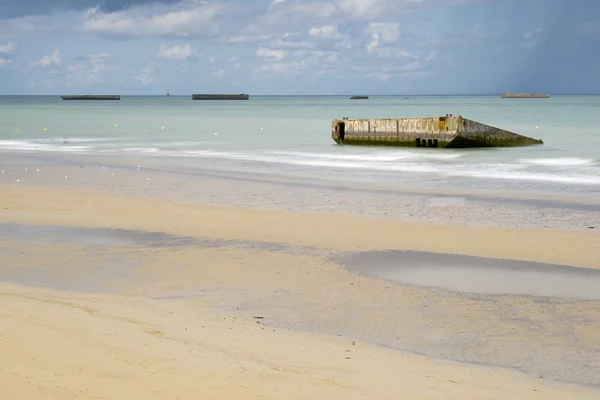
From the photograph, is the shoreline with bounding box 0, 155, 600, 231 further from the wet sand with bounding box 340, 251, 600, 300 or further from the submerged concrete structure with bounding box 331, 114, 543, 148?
the submerged concrete structure with bounding box 331, 114, 543, 148

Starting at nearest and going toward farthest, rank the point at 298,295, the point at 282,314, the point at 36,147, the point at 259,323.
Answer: the point at 259,323, the point at 282,314, the point at 298,295, the point at 36,147

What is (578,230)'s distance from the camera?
579 inches

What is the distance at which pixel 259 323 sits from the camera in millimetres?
8172

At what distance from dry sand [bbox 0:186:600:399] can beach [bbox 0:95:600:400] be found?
1.1 inches

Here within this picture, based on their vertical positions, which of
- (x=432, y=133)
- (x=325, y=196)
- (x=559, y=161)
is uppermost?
(x=432, y=133)

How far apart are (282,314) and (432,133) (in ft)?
99.3

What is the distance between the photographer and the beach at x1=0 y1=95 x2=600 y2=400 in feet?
20.7

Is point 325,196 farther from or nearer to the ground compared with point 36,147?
nearer to the ground

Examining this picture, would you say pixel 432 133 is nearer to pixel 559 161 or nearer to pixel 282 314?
pixel 559 161

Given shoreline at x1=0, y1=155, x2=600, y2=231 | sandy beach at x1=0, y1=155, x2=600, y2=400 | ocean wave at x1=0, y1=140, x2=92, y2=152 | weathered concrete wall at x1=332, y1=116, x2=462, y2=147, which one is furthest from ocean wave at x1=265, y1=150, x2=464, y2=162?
sandy beach at x1=0, y1=155, x2=600, y2=400

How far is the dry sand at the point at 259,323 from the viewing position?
6125 millimetres

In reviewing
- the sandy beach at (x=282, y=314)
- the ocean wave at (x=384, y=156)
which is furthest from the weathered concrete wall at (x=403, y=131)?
the sandy beach at (x=282, y=314)

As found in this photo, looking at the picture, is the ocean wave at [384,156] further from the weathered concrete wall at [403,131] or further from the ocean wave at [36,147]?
the ocean wave at [36,147]

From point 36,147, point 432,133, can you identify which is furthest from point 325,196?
point 36,147
